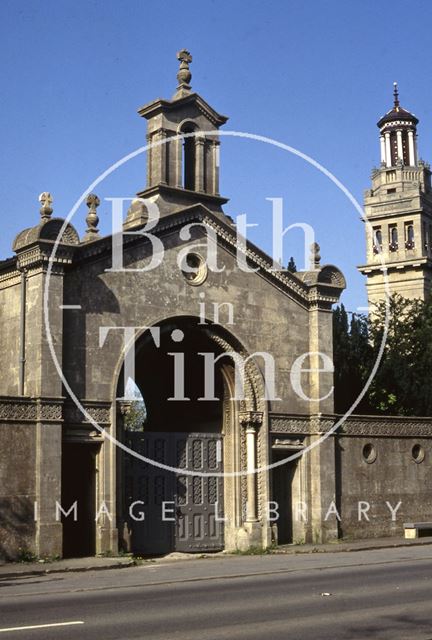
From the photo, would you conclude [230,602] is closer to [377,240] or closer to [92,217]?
[92,217]

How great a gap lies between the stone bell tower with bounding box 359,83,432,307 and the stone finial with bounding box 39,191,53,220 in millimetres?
45303

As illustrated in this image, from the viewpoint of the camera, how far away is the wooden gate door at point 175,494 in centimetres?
2634

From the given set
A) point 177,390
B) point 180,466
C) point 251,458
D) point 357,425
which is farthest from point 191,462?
point 357,425

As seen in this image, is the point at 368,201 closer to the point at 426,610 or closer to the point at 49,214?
the point at 49,214

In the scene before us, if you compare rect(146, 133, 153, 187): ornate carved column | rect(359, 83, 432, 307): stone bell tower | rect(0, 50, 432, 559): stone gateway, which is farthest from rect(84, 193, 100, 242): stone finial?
rect(359, 83, 432, 307): stone bell tower

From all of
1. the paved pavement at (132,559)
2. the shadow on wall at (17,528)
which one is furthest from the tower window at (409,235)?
the shadow on wall at (17,528)

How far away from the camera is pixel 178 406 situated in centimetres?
3080

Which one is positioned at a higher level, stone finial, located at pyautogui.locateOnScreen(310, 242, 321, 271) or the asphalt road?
stone finial, located at pyautogui.locateOnScreen(310, 242, 321, 271)

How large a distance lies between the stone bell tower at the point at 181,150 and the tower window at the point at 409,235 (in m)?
42.0

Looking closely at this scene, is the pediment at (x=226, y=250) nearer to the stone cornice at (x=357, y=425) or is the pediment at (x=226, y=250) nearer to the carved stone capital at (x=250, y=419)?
the stone cornice at (x=357, y=425)

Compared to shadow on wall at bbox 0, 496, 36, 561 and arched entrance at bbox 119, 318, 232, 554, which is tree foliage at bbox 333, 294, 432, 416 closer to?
arched entrance at bbox 119, 318, 232, 554

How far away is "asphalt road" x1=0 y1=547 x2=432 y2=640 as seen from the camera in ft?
40.1

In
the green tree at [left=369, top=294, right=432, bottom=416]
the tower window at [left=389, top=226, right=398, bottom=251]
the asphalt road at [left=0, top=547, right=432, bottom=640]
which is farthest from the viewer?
the tower window at [left=389, top=226, right=398, bottom=251]

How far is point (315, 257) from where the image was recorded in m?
30.1
